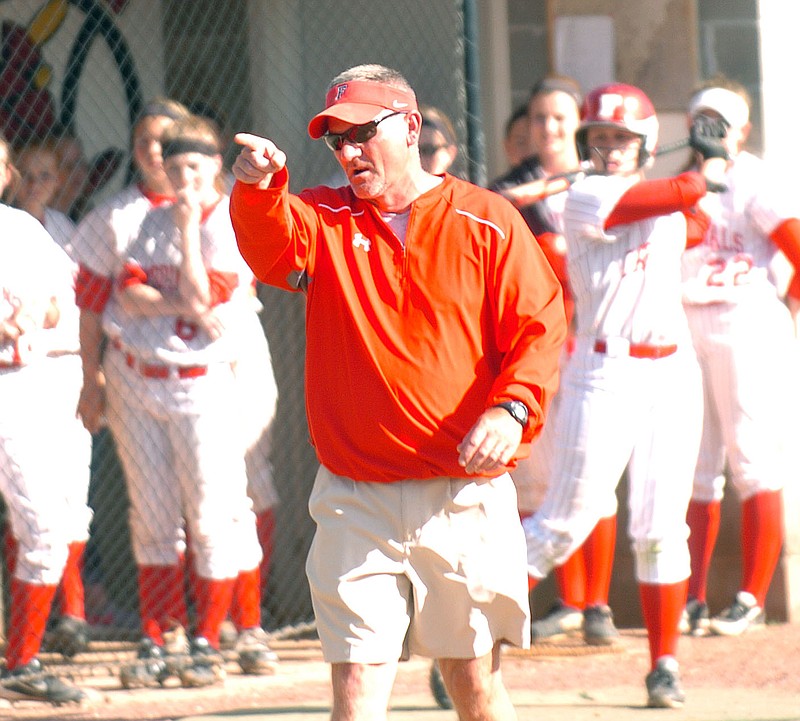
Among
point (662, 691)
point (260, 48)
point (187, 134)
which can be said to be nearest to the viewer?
point (662, 691)

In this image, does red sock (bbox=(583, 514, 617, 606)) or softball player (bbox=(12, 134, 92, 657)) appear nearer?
softball player (bbox=(12, 134, 92, 657))

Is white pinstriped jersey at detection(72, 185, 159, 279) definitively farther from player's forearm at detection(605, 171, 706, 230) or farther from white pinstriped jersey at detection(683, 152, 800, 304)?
white pinstriped jersey at detection(683, 152, 800, 304)

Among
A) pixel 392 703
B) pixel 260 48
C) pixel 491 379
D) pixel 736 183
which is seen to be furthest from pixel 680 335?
pixel 260 48

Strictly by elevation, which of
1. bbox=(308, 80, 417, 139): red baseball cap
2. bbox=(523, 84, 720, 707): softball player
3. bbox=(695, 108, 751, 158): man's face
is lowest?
bbox=(523, 84, 720, 707): softball player

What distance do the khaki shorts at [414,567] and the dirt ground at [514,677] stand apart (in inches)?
68.2

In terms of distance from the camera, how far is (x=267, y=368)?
6293 mm

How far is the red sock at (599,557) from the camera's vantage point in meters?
6.28

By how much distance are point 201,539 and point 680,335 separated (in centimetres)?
178

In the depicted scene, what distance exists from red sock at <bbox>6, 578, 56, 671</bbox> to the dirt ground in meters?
0.17

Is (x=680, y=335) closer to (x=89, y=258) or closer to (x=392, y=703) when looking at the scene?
(x=392, y=703)

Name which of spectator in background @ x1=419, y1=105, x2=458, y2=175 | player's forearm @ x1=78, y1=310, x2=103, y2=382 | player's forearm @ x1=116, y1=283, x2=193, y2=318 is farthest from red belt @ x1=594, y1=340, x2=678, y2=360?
player's forearm @ x1=78, y1=310, x2=103, y2=382

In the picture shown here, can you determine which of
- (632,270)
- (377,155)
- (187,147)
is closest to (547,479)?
(632,270)

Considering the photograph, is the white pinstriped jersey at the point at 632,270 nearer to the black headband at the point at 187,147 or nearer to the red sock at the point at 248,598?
the black headband at the point at 187,147

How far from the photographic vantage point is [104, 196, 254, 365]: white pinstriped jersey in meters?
5.77
